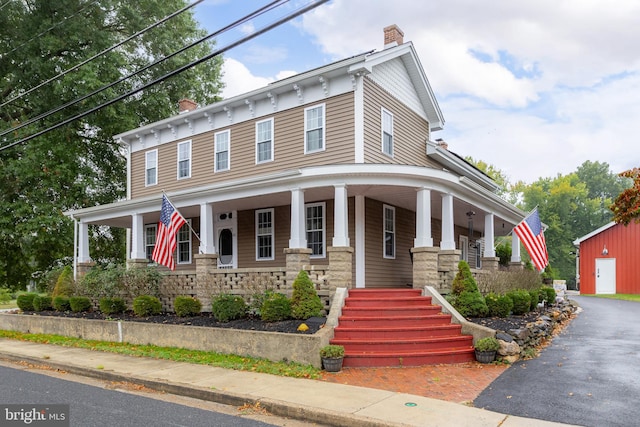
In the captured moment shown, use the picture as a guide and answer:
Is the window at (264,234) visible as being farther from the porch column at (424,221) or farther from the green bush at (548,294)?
the green bush at (548,294)

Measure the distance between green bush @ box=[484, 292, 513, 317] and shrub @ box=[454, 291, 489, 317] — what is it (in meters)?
0.43

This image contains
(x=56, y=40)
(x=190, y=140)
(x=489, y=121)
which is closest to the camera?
(x=190, y=140)

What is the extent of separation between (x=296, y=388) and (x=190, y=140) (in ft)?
40.3

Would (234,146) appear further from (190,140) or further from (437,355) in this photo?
(437,355)

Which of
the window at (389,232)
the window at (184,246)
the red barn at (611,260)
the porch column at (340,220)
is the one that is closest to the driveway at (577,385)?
the porch column at (340,220)

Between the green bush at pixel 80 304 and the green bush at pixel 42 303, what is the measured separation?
6.08 ft

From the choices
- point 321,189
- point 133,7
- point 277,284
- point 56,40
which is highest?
point 133,7

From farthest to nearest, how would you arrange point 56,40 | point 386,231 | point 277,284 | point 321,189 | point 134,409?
point 56,40
point 386,231
point 321,189
point 277,284
point 134,409

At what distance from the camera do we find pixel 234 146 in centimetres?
1677

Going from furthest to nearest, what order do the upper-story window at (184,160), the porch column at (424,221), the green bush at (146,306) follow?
the upper-story window at (184,160) → the green bush at (146,306) → the porch column at (424,221)

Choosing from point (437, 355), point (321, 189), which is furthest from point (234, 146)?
point (437, 355)

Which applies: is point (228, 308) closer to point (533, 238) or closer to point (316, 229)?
point (316, 229)

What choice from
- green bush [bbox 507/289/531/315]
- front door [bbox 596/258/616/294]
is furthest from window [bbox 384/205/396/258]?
front door [bbox 596/258/616/294]

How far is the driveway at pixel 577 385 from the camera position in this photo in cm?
645
